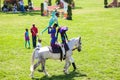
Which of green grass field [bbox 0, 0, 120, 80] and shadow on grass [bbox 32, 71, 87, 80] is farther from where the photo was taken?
green grass field [bbox 0, 0, 120, 80]

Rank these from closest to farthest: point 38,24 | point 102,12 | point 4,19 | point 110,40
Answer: point 110,40 → point 38,24 → point 4,19 → point 102,12

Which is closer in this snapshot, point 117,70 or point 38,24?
point 117,70

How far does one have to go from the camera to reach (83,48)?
2486 cm

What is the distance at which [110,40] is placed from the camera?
1089 inches

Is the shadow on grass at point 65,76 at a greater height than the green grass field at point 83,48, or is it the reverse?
the green grass field at point 83,48

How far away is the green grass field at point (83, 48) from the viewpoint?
18.4 metres

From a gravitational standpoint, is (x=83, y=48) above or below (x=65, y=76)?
above

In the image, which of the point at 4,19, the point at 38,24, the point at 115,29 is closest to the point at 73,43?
the point at 115,29

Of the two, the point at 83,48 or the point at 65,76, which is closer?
the point at 65,76

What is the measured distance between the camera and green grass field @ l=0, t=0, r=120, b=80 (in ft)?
60.5

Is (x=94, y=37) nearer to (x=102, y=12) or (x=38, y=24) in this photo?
(x=38, y=24)

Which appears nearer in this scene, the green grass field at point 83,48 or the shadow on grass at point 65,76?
the shadow on grass at point 65,76

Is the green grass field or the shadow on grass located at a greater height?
the green grass field

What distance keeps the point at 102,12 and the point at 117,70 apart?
26620 millimetres
